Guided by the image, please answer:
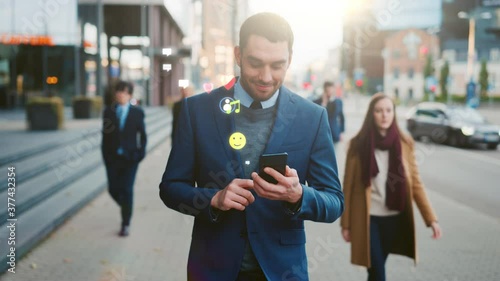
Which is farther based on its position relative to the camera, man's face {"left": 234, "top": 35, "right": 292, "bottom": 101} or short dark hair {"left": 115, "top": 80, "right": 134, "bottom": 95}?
short dark hair {"left": 115, "top": 80, "right": 134, "bottom": 95}

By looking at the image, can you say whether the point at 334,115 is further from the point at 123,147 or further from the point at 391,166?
the point at 391,166

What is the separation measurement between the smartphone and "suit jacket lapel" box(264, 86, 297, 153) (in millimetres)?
214

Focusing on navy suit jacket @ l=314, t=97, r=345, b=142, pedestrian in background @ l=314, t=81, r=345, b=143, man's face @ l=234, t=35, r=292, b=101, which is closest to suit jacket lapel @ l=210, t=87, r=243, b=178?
man's face @ l=234, t=35, r=292, b=101

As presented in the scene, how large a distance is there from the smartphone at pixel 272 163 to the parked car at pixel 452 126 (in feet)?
68.4

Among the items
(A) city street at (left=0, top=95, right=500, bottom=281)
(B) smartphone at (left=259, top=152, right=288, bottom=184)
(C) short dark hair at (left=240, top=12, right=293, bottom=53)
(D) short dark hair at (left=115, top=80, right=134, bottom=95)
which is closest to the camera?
(B) smartphone at (left=259, top=152, right=288, bottom=184)

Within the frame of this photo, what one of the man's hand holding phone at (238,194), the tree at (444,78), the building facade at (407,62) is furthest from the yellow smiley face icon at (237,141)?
the building facade at (407,62)

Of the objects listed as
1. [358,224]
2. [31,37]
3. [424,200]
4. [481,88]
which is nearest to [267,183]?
[358,224]

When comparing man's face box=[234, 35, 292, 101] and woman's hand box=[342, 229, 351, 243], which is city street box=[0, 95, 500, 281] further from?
man's face box=[234, 35, 292, 101]

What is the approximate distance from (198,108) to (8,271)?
14.8 ft

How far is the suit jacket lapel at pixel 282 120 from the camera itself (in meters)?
2.07

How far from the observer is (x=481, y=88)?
7244 cm

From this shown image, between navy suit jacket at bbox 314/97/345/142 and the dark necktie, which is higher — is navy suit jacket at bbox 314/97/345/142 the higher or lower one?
the lower one

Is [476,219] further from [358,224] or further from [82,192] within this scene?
[82,192]

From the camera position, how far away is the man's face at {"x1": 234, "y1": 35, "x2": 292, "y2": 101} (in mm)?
2020
